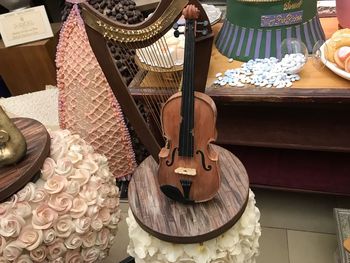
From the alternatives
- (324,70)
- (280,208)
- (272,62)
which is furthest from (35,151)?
(280,208)

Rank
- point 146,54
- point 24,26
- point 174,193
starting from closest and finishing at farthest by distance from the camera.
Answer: point 174,193, point 146,54, point 24,26

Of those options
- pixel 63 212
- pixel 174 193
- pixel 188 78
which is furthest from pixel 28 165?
pixel 188 78

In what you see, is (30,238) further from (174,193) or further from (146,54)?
(146,54)

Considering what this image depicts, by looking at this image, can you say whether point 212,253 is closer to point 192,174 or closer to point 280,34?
point 192,174

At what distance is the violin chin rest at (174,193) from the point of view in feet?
3.10

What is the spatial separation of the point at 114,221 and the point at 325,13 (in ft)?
3.85

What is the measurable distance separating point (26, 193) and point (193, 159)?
447 millimetres

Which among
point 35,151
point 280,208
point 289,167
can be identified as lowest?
point 280,208

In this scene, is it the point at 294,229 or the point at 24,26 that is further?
the point at 24,26

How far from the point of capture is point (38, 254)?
1014mm

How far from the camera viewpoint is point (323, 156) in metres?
1.53

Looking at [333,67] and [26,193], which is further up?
[333,67]

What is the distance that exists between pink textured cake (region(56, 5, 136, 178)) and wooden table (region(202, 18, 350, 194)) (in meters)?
0.42

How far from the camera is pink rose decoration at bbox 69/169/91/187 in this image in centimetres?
107
